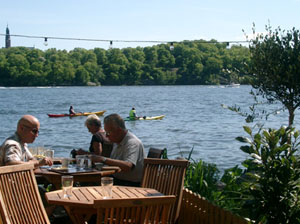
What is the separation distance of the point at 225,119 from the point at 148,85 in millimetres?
76222

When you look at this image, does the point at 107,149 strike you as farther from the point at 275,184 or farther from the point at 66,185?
the point at 275,184

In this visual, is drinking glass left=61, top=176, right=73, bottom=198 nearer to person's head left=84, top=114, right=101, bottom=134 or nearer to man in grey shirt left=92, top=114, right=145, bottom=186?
man in grey shirt left=92, top=114, right=145, bottom=186

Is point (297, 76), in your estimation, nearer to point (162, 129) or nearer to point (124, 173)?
point (124, 173)

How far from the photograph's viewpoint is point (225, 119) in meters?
44.4

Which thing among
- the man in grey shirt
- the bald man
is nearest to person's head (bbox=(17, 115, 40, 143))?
the bald man

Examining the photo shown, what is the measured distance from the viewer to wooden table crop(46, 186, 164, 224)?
3.62 m

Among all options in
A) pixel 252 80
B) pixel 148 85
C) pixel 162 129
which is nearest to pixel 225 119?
pixel 162 129

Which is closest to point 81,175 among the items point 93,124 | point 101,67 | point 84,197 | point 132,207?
point 84,197

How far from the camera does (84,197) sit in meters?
3.80

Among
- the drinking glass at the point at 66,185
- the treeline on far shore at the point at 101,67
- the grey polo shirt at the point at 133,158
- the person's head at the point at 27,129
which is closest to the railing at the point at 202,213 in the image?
the grey polo shirt at the point at 133,158

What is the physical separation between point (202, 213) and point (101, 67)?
365ft

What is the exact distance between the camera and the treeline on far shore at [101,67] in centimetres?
10444

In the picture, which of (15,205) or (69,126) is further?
(69,126)

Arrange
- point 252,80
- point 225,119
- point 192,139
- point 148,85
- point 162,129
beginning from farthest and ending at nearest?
point 148,85 → point 225,119 → point 162,129 → point 192,139 → point 252,80
